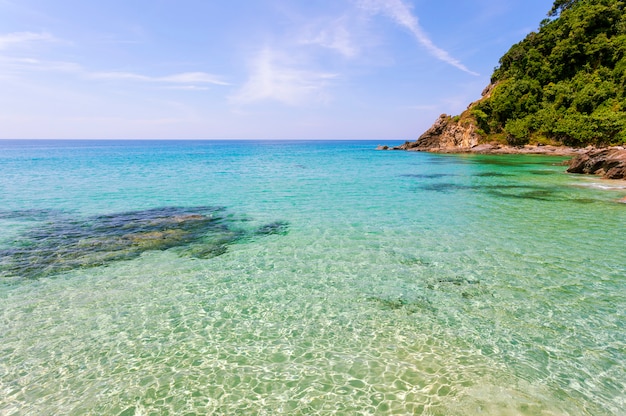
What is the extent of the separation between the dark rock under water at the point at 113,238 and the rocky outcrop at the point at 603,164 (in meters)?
34.5

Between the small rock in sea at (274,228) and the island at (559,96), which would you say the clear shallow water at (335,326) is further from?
the island at (559,96)

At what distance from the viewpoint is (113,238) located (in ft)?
47.0

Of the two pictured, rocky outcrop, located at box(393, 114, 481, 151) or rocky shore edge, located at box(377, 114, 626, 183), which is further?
rocky outcrop, located at box(393, 114, 481, 151)

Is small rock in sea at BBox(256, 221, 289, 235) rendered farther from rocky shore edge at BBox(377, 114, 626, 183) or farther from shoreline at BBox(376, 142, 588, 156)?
shoreline at BBox(376, 142, 588, 156)

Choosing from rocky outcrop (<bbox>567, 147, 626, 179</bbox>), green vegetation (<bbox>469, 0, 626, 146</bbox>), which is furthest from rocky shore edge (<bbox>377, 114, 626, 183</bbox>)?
green vegetation (<bbox>469, 0, 626, 146</bbox>)

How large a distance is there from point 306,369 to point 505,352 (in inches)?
159

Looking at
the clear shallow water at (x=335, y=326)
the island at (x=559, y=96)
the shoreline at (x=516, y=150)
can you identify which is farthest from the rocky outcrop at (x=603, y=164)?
the island at (x=559, y=96)

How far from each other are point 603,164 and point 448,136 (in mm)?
57538

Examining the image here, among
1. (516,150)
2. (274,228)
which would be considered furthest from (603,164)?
(516,150)

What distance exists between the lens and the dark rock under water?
11.7 meters

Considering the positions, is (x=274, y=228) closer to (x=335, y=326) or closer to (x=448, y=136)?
(x=335, y=326)

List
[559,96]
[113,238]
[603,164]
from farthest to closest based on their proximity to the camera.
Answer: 1. [559,96]
2. [603,164]
3. [113,238]

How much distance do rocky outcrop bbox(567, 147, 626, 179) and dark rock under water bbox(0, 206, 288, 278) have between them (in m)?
34.5

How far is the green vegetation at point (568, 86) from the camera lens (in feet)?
214
